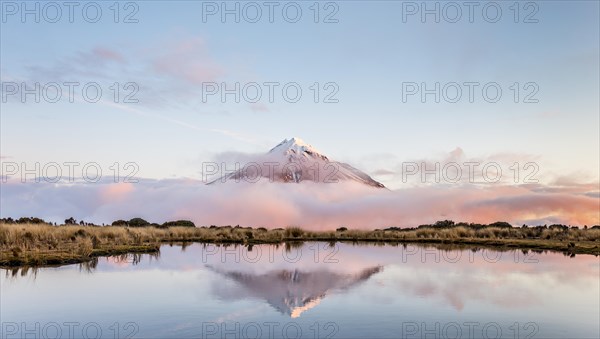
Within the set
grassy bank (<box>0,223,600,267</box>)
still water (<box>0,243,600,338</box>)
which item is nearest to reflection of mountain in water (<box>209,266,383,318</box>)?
still water (<box>0,243,600,338</box>)

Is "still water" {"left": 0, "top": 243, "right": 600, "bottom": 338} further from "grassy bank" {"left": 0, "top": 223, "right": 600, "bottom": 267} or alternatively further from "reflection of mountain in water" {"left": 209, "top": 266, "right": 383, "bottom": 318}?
"grassy bank" {"left": 0, "top": 223, "right": 600, "bottom": 267}

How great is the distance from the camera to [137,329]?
1138 centimetres

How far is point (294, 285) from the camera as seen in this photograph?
1769cm

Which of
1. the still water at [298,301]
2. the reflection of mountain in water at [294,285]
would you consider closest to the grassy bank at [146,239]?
the still water at [298,301]

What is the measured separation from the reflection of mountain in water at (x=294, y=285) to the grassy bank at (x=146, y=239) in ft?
31.3

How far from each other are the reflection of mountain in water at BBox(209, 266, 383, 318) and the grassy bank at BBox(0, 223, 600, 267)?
31.3 feet

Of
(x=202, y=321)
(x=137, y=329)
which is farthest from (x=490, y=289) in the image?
(x=137, y=329)

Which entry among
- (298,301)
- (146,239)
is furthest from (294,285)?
(146,239)

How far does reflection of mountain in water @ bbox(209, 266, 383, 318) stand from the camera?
14484 millimetres

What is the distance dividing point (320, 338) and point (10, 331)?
6.84 m

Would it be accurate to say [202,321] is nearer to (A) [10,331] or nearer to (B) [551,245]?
(A) [10,331]

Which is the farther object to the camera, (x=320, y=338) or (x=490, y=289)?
(x=490, y=289)

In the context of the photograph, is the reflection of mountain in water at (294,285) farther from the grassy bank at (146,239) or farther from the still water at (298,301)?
the grassy bank at (146,239)

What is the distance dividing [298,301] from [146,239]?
2911 cm
